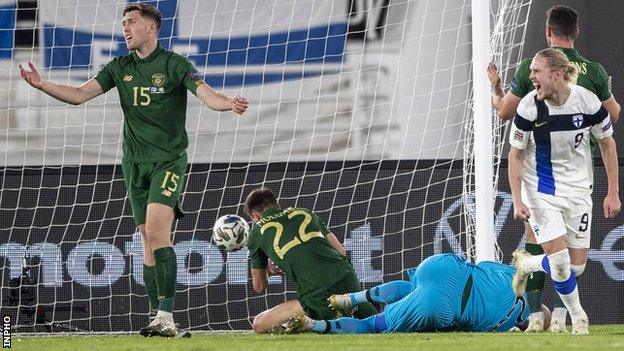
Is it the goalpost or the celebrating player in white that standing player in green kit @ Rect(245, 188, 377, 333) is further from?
the goalpost

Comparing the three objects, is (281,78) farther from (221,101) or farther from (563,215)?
(563,215)

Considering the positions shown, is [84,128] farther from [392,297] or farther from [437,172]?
[392,297]

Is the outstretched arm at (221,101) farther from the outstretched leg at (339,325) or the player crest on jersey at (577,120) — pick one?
the player crest on jersey at (577,120)

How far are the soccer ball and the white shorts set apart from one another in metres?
1.94

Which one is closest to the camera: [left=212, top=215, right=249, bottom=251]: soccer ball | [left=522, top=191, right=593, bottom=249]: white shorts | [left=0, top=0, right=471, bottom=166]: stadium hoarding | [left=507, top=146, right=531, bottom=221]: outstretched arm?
[left=507, top=146, right=531, bottom=221]: outstretched arm

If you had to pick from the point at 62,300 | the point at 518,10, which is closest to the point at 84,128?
the point at 62,300

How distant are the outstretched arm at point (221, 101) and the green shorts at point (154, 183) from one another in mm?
510

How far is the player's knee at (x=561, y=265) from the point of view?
7.59m

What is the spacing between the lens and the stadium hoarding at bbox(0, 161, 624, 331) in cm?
1048

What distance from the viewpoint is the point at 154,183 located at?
821cm

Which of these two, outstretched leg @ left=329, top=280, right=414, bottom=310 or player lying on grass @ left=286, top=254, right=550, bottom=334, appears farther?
outstretched leg @ left=329, top=280, right=414, bottom=310

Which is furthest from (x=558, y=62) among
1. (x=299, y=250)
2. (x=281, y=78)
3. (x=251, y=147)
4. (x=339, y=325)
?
(x=281, y=78)

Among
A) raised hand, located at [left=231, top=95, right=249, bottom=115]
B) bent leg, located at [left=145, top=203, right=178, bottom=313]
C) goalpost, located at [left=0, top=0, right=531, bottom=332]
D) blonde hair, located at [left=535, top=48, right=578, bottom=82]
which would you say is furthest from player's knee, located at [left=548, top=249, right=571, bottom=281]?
goalpost, located at [left=0, top=0, right=531, bottom=332]

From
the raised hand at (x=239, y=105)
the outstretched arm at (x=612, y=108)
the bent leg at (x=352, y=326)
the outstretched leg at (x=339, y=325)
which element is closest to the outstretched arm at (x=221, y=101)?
the raised hand at (x=239, y=105)
